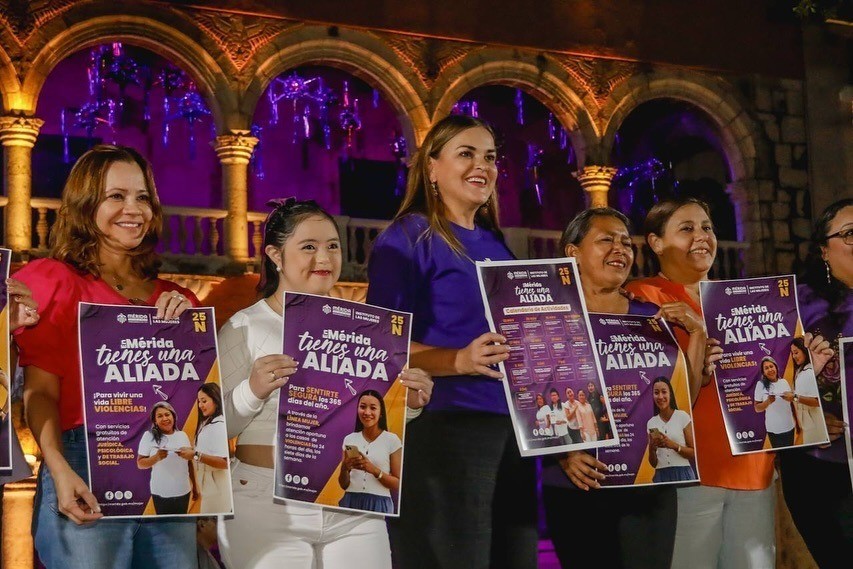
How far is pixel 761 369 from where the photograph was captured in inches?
147

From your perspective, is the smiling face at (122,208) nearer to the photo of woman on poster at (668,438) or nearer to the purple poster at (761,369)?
the photo of woman on poster at (668,438)

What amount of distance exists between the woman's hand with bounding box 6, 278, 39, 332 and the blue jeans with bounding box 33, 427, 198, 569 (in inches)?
11.2

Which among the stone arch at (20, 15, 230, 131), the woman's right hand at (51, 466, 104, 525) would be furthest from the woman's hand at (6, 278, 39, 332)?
the stone arch at (20, 15, 230, 131)

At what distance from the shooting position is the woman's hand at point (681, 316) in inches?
141

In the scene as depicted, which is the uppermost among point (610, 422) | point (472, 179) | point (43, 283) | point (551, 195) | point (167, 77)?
point (167, 77)

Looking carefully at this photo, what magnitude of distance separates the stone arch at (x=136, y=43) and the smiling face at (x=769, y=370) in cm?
857

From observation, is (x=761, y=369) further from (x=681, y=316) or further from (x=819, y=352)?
(x=681, y=316)

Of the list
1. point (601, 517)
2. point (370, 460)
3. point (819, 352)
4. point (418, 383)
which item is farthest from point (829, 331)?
point (370, 460)

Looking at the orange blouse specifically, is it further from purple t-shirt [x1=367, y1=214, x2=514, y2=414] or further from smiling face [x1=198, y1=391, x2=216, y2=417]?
smiling face [x1=198, y1=391, x2=216, y2=417]

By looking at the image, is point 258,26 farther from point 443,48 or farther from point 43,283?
point 43,283

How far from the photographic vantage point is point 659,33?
1334 cm

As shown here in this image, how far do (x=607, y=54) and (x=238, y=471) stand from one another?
10.8 meters

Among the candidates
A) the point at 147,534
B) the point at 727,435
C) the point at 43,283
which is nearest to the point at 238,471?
the point at 147,534

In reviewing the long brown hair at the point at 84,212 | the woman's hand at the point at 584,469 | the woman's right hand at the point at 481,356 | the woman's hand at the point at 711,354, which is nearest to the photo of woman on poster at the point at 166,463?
the long brown hair at the point at 84,212
